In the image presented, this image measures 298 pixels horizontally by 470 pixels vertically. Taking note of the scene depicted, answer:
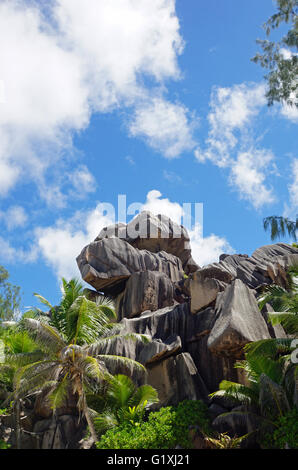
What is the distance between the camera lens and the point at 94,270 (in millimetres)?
27062

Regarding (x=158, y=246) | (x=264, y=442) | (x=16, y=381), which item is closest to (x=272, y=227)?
(x=264, y=442)

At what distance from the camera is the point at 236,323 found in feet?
51.5

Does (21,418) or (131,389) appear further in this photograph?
(21,418)

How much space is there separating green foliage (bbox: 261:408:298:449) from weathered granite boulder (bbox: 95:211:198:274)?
822 inches

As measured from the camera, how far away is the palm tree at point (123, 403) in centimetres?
1515

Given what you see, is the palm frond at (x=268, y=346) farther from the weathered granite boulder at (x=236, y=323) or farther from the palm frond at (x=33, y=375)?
the palm frond at (x=33, y=375)

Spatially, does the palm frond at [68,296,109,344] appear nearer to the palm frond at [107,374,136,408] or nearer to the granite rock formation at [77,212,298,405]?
the palm frond at [107,374,136,408]

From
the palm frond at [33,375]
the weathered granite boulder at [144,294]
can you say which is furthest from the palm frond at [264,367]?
the weathered granite boulder at [144,294]

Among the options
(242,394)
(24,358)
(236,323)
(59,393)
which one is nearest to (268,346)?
(242,394)

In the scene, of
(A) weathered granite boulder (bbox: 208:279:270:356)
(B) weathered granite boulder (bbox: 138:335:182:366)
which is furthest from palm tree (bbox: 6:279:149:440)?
(A) weathered granite boulder (bbox: 208:279:270:356)

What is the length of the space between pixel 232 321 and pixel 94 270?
1298 cm

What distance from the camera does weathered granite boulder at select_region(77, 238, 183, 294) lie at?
88.9ft

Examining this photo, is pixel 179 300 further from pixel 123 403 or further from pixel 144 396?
pixel 123 403
